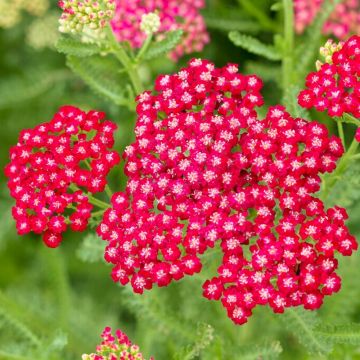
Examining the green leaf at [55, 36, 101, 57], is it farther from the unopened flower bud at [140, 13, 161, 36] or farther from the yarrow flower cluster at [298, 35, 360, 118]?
the yarrow flower cluster at [298, 35, 360, 118]

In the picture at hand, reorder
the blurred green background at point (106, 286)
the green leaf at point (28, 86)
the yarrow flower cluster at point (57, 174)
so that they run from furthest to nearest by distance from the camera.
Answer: the green leaf at point (28, 86)
the blurred green background at point (106, 286)
the yarrow flower cluster at point (57, 174)

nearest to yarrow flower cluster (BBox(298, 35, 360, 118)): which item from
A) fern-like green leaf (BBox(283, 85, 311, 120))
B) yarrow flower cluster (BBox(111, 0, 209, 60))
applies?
fern-like green leaf (BBox(283, 85, 311, 120))

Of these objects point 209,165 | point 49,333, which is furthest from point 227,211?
point 49,333

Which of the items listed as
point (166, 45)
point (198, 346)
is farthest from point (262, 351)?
point (166, 45)

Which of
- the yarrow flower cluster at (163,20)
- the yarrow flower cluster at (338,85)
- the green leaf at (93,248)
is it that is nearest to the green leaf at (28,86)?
the yarrow flower cluster at (163,20)

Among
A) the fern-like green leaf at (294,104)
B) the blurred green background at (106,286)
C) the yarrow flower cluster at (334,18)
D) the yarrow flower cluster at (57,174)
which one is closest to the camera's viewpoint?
the yarrow flower cluster at (57,174)

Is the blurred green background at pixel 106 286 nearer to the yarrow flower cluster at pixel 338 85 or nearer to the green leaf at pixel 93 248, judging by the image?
the green leaf at pixel 93 248

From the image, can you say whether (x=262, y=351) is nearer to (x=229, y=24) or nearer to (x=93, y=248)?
(x=93, y=248)
